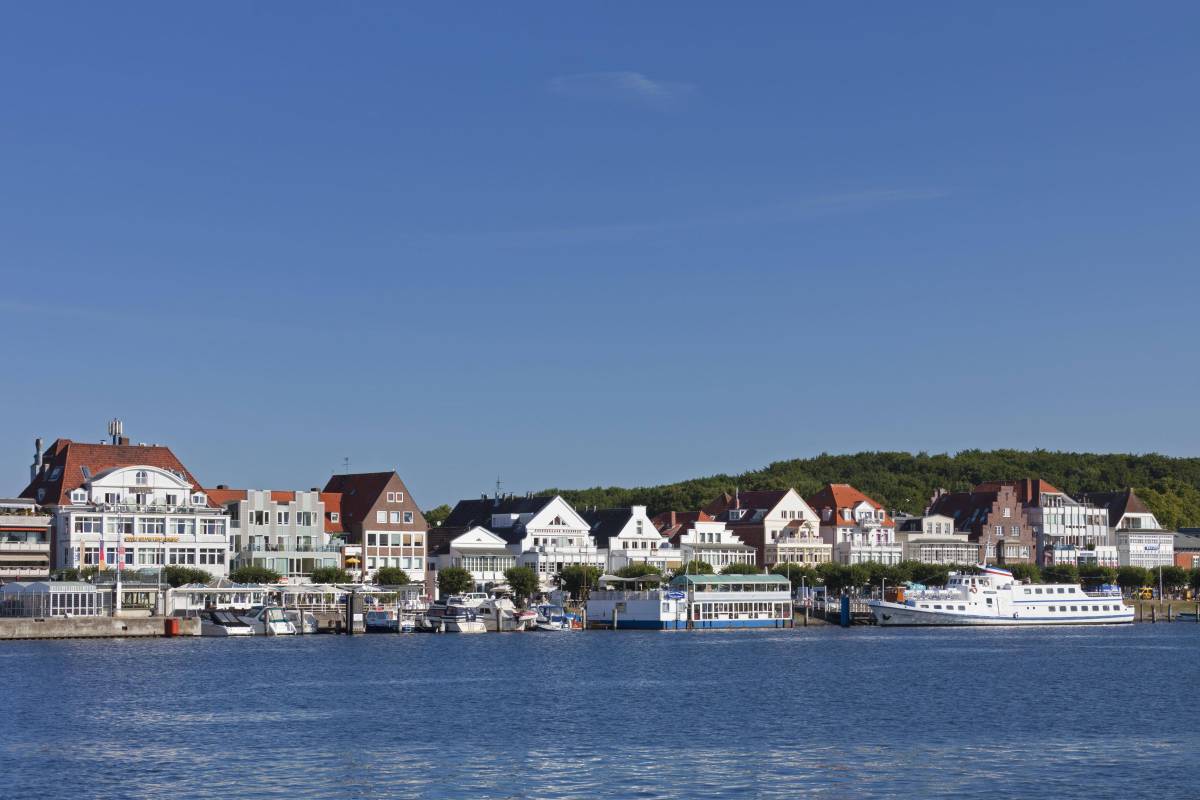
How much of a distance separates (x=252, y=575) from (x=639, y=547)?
142 ft

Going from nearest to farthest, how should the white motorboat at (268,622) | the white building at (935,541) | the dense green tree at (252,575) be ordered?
the white motorboat at (268,622) → the dense green tree at (252,575) → the white building at (935,541)

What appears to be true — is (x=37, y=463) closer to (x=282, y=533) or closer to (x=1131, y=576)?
(x=282, y=533)

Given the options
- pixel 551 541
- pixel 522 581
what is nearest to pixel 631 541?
pixel 551 541

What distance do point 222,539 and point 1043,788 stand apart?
85.9 m

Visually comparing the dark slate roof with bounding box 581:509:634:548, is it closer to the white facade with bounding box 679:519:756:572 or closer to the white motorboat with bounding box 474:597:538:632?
the white facade with bounding box 679:519:756:572

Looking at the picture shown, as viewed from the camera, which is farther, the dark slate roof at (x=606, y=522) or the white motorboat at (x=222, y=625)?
the dark slate roof at (x=606, y=522)

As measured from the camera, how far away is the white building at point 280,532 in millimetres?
122688

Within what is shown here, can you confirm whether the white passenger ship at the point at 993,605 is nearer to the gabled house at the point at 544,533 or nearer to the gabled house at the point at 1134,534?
the gabled house at the point at 544,533

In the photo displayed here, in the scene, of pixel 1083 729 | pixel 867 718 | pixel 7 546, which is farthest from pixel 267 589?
pixel 1083 729

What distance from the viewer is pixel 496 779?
44812 millimetres

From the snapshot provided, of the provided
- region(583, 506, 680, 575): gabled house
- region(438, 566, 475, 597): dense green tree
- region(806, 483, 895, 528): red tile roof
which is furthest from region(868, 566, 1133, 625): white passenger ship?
region(438, 566, 475, 597): dense green tree

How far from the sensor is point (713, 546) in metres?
152

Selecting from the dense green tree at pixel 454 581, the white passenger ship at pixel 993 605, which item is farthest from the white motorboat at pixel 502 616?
the white passenger ship at pixel 993 605

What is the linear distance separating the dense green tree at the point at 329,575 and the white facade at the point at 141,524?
255 inches
